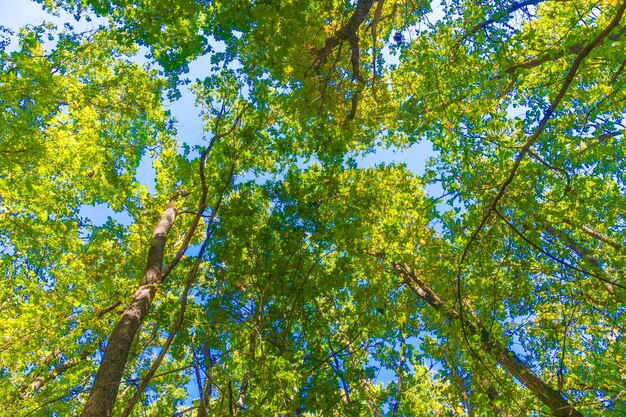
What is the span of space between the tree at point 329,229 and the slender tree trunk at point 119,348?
0.11 ft

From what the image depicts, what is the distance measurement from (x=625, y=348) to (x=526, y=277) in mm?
2232

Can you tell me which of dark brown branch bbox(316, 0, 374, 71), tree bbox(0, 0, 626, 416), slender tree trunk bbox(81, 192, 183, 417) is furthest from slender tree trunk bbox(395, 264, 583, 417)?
dark brown branch bbox(316, 0, 374, 71)

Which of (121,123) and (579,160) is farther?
(121,123)

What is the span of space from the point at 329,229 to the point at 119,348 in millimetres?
3675

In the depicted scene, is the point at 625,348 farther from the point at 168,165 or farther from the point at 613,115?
the point at 168,165

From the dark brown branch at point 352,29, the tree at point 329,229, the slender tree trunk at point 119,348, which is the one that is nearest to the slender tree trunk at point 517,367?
the tree at point 329,229

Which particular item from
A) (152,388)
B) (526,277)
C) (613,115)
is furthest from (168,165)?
(613,115)

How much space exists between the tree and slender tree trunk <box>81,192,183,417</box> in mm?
34

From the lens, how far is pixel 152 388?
1012 centimetres

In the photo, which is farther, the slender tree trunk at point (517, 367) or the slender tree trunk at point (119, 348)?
the slender tree trunk at point (517, 367)

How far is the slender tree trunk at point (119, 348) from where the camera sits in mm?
4977

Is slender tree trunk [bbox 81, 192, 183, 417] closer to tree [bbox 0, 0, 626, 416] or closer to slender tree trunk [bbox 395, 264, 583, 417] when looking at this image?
tree [bbox 0, 0, 626, 416]

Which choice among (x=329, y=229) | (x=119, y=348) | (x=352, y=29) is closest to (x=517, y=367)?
(x=329, y=229)

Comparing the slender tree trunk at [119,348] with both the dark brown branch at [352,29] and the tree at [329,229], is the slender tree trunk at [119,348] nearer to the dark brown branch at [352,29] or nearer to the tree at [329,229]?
the tree at [329,229]
